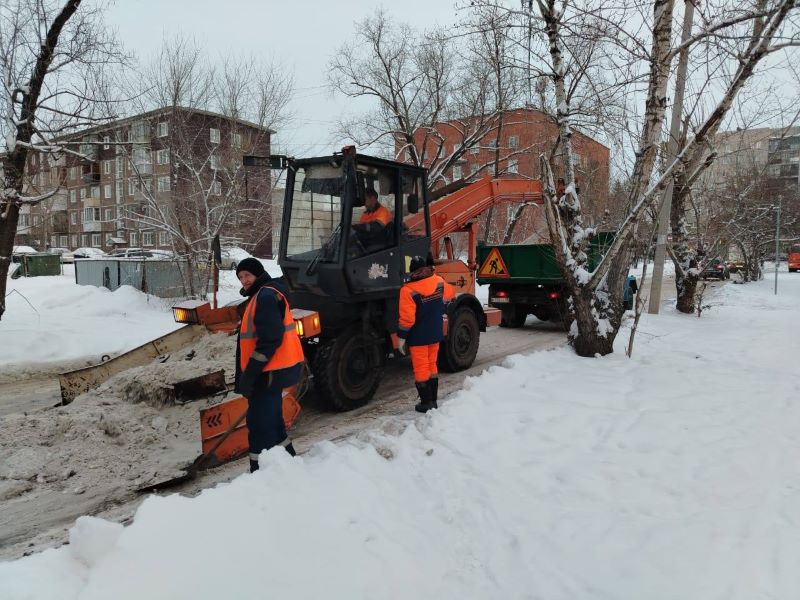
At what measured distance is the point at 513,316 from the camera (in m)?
11.7

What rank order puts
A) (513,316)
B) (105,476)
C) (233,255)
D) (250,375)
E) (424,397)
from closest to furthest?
(250,375) → (105,476) → (424,397) → (513,316) → (233,255)

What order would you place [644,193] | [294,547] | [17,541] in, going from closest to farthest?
[294,547] < [17,541] < [644,193]

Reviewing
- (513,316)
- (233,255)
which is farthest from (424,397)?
(233,255)

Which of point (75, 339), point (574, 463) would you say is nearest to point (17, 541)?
point (574, 463)

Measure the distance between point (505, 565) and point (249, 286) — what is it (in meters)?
2.51

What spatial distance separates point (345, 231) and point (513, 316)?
22.2 ft

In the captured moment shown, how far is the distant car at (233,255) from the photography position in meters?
14.9

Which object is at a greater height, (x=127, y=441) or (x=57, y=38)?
(x=57, y=38)

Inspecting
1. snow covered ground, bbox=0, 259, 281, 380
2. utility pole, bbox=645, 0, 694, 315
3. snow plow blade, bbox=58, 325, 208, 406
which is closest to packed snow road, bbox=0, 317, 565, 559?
snow plow blade, bbox=58, 325, 208, 406

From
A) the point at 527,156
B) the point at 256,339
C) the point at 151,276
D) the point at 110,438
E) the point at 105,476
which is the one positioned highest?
the point at 527,156

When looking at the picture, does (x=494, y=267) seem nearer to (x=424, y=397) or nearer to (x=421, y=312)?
(x=421, y=312)

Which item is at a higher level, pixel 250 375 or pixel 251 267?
pixel 251 267

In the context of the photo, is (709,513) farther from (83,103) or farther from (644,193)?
(83,103)

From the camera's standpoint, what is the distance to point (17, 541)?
11.0 ft
